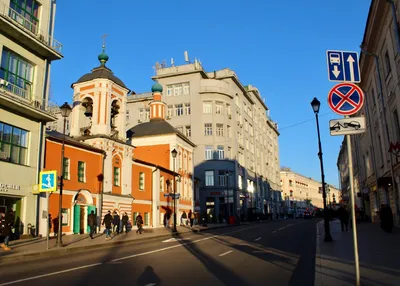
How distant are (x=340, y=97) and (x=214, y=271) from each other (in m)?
Result: 5.55

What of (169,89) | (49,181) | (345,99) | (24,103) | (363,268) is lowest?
(363,268)

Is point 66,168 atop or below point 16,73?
below

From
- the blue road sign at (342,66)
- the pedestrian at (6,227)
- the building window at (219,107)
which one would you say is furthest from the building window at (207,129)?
the blue road sign at (342,66)

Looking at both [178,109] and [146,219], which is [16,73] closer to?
[146,219]

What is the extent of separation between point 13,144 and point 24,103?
246cm

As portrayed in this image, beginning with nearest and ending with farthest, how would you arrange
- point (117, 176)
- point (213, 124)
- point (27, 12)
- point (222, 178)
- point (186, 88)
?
point (27, 12), point (117, 176), point (222, 178), point (213, 124), point (186, 88)

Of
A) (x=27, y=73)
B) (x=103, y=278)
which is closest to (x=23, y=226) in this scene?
(x=27, y=73)

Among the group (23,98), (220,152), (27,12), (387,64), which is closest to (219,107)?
(220,152)

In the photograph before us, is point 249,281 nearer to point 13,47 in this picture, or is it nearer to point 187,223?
point 13,47

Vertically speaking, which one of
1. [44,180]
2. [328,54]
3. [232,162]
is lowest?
[44,180]

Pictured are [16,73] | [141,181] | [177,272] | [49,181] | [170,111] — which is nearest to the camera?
[177,272]

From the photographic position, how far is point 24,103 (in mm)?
21344

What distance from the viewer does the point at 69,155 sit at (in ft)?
89.9

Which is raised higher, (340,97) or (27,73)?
(27,73)
